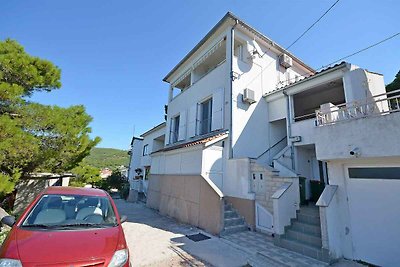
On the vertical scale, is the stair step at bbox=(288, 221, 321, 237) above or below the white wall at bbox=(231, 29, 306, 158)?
below

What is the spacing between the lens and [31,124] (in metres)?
8.30

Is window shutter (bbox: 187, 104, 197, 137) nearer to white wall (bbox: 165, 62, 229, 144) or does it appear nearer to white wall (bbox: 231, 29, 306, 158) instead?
white wall (bbox: 165, 62, 229, 144)

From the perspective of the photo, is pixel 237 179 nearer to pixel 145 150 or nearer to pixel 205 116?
pixel 205 116

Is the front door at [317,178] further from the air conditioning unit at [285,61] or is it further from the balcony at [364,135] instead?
the air conditioning unit at [285,61]

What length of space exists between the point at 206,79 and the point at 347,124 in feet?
28.8

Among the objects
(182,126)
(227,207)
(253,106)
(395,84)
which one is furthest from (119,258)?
(395,84)

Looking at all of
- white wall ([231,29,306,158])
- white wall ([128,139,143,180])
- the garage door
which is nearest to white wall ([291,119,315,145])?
white wall ([231,29,306,158])

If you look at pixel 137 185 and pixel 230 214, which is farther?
pixel 137 185

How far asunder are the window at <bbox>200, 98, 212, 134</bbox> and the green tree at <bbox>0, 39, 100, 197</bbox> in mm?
6752

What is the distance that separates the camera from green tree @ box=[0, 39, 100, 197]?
7.54 meters

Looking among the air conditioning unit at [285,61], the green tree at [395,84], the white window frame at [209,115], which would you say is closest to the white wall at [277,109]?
the air conditioning unit at [285,61]

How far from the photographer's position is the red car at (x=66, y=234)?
2848 millimetres

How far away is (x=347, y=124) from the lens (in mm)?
5898

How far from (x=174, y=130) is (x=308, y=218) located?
11809 mm
